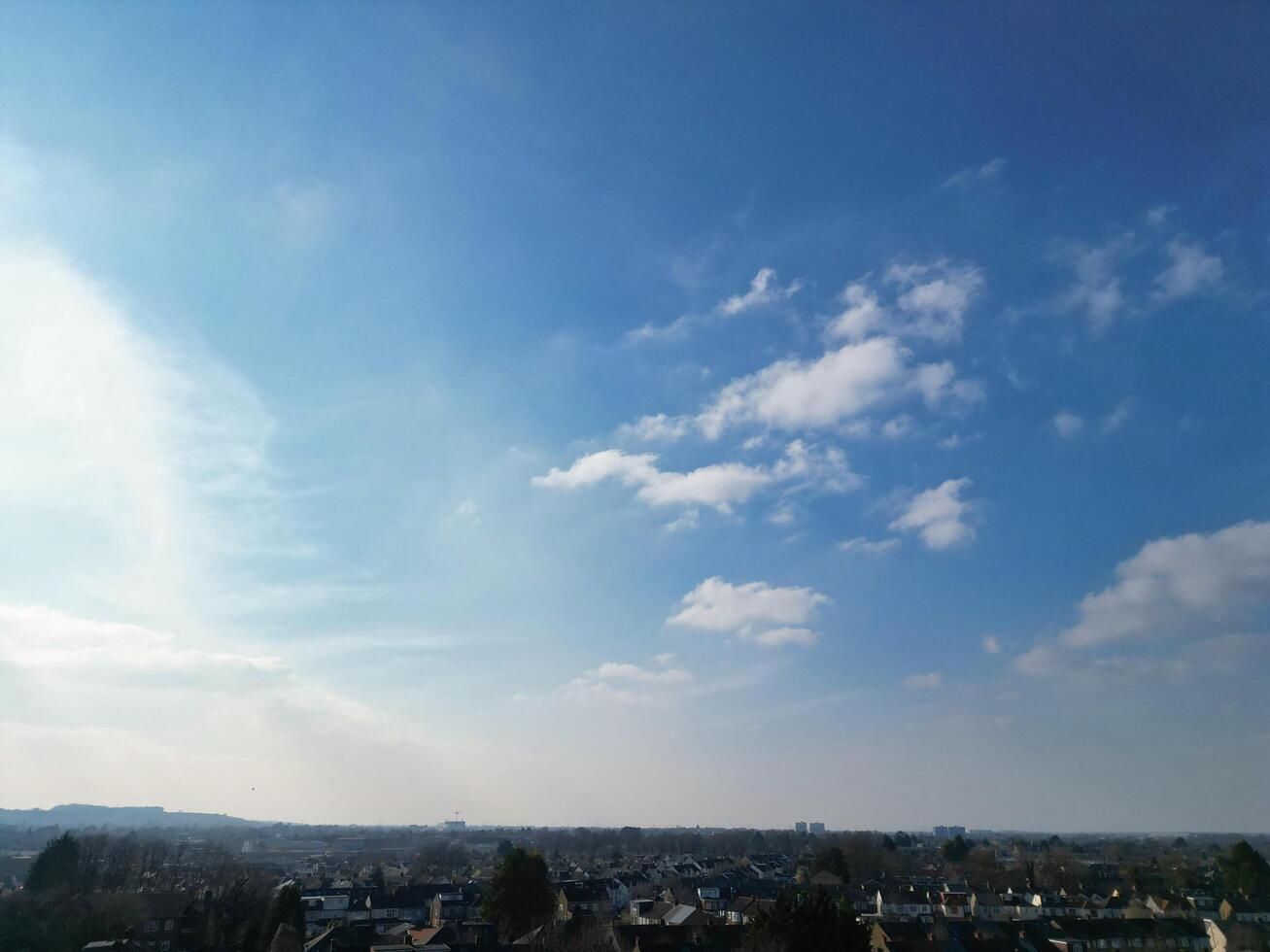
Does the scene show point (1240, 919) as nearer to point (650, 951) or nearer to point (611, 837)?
point (650, 951)

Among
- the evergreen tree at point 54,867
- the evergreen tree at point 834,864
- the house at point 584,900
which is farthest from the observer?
the evergreen tree at point 834,864

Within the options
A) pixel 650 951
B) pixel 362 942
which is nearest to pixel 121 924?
pixel 362 942

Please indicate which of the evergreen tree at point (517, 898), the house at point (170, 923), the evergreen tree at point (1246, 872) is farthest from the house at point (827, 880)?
the house at point (170, 923)

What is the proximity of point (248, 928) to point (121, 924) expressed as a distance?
670 cm

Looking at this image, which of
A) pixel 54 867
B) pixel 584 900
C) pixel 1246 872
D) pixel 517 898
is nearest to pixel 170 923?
pixel 54 867

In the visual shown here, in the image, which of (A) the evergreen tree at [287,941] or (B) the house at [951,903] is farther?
(B) the house at [951,903]

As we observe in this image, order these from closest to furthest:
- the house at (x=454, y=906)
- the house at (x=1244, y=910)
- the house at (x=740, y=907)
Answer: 1. the house at (x=1244, y=910)
2. the house at (x=740, y=907)
3. the house at (x=454, y=906)

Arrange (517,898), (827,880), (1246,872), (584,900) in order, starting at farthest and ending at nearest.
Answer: (827,880), (584,900), (1246,872), (517,898)

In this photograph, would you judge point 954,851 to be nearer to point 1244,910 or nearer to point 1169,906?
point 1169,906

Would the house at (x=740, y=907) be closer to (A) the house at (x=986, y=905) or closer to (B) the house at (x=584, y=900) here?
(B) the house at (x=584, y=900)

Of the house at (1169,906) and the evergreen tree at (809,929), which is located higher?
the evergreen tree at (809,929)

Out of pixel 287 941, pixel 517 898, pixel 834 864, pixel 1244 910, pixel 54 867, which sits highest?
pixel 54 867

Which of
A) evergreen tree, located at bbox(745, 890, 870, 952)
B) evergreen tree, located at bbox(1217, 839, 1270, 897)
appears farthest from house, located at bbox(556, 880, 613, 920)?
evergreen tree, located at bbox(1217, 839, 1270, 897)

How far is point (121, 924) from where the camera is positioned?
43.6 metres
